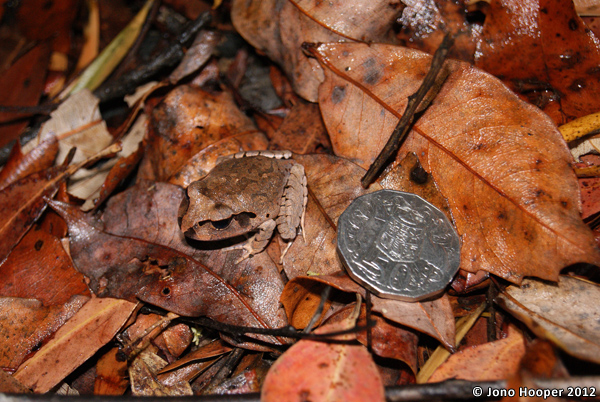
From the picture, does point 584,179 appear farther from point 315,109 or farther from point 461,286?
point 315,109

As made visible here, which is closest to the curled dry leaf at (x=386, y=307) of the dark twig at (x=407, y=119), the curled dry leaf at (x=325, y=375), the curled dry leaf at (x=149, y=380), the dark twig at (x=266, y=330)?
the dark twig at (x=266, y=330)

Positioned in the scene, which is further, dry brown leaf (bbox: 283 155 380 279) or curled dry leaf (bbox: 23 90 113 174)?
curled dry leaf (bbox: 23 90 113 174)

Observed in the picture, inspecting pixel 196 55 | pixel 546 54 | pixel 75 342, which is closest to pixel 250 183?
pixel 75 342

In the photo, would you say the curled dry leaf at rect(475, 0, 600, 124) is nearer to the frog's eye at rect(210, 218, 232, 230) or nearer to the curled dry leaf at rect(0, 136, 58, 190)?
the frog's eye at rect(210, 218, 232, 230)

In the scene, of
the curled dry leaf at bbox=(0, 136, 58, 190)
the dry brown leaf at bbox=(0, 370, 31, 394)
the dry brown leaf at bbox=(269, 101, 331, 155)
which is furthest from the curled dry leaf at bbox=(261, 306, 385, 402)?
the curled dry leaf at bbox=(0, 136, 58, 190)

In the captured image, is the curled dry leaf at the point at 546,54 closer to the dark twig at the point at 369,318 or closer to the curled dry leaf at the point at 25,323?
the dark twig at the point at 369,318

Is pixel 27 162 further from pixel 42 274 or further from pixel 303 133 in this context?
pixel 303 133
